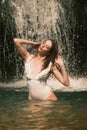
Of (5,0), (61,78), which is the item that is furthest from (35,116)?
(5,0)

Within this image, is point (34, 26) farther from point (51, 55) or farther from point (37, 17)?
point (51, 55)

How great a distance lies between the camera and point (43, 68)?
8.82 m

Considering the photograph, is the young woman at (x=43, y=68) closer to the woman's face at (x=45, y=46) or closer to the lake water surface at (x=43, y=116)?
the woman's face at (x=45, y=46)

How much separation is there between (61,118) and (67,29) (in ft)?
54.3

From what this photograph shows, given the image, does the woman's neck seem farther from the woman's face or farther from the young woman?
the woman's face

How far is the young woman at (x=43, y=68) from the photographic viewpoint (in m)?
8.70

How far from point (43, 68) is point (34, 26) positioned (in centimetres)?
1445

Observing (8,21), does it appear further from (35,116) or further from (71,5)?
(35,116)

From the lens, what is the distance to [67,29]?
78.3 feet

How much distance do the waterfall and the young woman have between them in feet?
45.1

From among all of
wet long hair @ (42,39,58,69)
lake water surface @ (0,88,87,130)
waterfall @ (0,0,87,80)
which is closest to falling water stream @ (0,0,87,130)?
waterfall @ (0,0,87,80)

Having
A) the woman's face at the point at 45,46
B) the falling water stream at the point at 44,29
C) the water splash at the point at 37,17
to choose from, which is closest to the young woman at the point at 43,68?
the woman's face at the point at 45,46

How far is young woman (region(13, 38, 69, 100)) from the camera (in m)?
8.70

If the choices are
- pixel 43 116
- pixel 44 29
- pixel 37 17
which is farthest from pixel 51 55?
pixel 44 29
